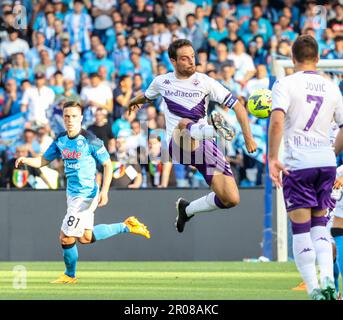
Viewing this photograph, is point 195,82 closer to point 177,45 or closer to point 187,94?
point 187,94

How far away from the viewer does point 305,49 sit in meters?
8.61

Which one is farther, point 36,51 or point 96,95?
point 36,51

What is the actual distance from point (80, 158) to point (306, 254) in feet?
14.3

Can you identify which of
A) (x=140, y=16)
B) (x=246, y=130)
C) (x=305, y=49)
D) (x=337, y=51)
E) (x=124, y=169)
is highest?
(x=140, y=16)

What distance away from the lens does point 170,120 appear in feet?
39.2

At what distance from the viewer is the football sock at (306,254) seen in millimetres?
8609

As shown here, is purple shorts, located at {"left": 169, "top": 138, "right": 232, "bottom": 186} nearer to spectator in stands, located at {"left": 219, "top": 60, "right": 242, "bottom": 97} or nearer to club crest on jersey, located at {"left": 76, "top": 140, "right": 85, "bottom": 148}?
club crest on jersey, located at {"left": 76, "top": 140, "right": 85, "bottom": 148}

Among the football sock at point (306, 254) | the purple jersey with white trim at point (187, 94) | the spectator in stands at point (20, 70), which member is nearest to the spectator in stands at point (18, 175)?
the spectator in stands at point (20, 70)

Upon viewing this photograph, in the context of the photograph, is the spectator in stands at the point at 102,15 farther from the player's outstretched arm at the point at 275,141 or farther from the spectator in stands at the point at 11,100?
the player's outstretched arm at the point at 275,141

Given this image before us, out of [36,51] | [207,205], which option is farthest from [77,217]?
[36,51]

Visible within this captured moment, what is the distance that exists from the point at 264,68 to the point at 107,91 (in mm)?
2803

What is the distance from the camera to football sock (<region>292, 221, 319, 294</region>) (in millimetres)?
8609

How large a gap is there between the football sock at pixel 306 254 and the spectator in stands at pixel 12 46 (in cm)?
1254
